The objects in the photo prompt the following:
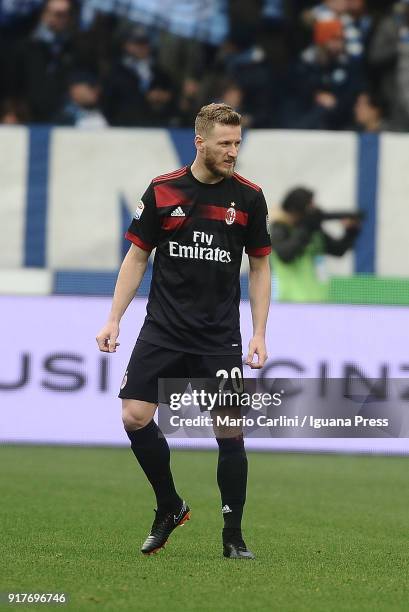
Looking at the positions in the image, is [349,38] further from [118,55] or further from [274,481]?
[274,481]

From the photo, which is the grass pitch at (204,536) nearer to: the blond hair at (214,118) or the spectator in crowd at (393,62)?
the blond hair at (214,118)

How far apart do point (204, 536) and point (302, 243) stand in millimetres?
7187

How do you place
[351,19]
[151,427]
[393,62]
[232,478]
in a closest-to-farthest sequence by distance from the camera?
[232,478], [151,427], [393,62], [351,19]

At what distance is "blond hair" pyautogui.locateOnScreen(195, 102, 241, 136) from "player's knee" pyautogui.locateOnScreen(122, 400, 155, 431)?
1279 mm

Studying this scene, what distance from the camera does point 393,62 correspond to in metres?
15.9

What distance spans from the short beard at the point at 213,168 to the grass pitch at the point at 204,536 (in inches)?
69.1

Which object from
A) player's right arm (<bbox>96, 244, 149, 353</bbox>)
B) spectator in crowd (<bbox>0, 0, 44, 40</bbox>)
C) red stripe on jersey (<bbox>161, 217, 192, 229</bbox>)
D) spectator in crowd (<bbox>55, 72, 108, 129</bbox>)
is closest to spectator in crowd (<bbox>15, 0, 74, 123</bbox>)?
spectator in crowd (<bbox>55, 72, 108, 129</bbox>)

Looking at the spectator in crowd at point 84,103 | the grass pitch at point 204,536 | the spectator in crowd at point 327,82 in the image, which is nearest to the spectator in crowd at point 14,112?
the spectator in crowd at point 84,103

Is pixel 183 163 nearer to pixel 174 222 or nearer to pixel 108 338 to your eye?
pixel 174 222

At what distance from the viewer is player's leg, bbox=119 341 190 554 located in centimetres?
635

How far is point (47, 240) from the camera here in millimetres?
14477

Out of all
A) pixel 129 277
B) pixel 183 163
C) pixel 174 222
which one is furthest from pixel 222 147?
pixel 183 163

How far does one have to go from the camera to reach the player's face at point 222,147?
20.2 ft

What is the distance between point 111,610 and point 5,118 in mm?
11771
